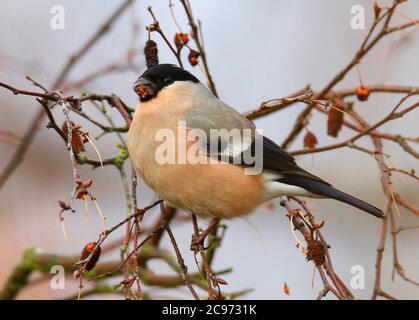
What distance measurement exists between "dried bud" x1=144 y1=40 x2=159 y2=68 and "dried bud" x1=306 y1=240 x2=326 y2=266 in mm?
798

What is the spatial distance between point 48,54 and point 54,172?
0.60 metres

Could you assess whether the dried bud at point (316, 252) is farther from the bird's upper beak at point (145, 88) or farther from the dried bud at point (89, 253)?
the bird's upper beak at point (145, 88)

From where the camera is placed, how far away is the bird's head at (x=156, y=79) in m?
2.25

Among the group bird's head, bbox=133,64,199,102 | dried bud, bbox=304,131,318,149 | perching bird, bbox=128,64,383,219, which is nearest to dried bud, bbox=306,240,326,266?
perching bird, bbox=128,64,383,219

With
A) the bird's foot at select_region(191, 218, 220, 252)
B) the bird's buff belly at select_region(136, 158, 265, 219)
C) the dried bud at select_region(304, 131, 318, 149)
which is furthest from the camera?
the dried bud at select_region(304, 131, 318, 149)

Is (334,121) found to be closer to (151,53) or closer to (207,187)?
(207,187)

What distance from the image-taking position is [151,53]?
2.13 m

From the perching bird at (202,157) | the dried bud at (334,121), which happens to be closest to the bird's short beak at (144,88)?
the perching bird at (202,157)

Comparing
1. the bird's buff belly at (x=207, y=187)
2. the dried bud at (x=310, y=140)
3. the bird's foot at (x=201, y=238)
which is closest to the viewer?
the bird's foot at (x=201, y=238)

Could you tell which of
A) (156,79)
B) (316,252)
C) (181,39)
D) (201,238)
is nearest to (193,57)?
(181,39)

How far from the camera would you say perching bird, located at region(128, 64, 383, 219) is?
2178 mm

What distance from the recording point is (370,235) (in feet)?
13.0

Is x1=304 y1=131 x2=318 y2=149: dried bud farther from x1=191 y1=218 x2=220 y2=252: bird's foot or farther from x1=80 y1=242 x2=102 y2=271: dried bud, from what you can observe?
x1=80 y1=242 x2=102 y2=271: dried bud
